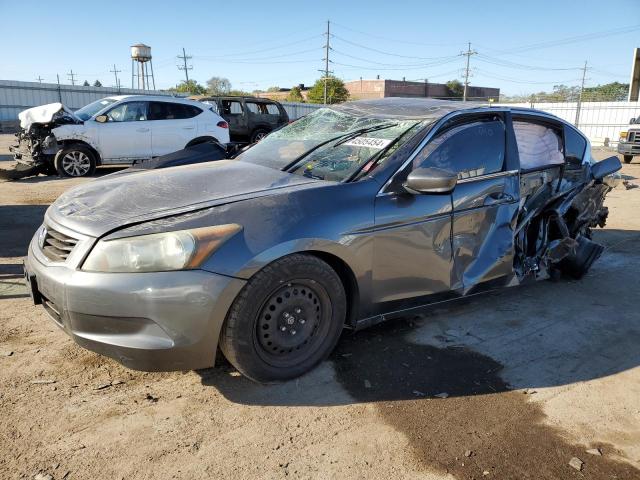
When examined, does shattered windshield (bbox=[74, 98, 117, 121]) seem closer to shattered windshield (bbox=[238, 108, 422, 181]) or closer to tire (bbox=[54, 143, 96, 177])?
tire (bbox=[54, 143, 96, 177])

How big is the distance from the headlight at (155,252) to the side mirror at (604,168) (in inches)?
158

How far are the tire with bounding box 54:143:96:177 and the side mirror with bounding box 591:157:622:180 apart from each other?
9682 mm

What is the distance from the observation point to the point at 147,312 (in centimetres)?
255

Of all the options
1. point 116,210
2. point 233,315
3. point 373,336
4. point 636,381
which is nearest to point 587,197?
point 636,381

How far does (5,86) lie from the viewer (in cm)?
2914

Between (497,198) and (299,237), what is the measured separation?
1769mm

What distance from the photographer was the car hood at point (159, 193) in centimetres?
283

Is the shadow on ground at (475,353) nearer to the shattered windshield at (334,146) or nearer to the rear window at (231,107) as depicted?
the shattered windshield at (334,146)

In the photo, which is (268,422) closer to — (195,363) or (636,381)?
(195,363)

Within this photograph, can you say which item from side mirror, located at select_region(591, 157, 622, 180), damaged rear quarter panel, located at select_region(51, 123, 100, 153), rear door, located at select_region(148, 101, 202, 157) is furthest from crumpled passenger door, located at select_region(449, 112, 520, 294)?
damaged rear quarter panel, located at select_region(51, 123, 100, 153)

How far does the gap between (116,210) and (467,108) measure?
257 cm

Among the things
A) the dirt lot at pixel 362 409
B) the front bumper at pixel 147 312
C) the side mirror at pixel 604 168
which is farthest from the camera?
the side mirror at pixel 604 168

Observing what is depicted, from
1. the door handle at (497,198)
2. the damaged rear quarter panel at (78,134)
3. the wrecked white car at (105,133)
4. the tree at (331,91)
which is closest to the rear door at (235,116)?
the wrecked white car at (105,133)

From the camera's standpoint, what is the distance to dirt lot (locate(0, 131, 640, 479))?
240 cm
